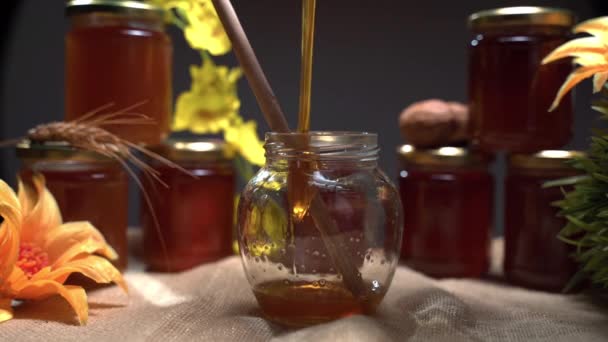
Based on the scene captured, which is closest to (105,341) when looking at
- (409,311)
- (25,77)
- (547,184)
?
(409,311)

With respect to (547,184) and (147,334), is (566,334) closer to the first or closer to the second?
(547,184)

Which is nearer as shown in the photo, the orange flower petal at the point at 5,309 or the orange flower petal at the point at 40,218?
the orange flower petal at the point at 5,309

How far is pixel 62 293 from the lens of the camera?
0.76 metres

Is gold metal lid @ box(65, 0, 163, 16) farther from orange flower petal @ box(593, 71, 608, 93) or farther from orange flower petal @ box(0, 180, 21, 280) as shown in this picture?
orange flower petal @ box(593, 71, 608, 93)

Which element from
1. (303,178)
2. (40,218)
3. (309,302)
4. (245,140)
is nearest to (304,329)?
(309,302)

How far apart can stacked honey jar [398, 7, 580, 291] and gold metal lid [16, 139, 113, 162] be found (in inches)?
17.9

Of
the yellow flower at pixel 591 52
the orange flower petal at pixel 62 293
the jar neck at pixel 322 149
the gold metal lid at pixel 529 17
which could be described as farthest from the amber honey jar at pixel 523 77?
the orange flower petal at pixel 62 293

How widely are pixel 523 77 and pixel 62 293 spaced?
2.04 feet

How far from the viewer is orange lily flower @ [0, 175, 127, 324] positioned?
0.77m

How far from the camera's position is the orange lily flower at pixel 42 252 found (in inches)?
30.5

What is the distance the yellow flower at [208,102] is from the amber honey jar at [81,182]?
0.17m

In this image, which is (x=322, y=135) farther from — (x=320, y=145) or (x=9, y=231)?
(x=9, y=231)

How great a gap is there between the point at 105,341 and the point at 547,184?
551 mm

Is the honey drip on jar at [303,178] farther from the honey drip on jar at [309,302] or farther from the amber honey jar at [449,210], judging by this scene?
the amber honey jar at [449,210]
